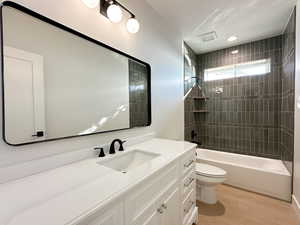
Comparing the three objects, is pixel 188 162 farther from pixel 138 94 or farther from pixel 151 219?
pixel 138 94

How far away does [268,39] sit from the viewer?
2.70 m

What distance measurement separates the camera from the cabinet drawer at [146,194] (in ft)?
2.43

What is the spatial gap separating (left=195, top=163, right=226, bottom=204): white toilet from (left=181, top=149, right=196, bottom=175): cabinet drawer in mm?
474

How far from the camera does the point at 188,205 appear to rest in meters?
1.47

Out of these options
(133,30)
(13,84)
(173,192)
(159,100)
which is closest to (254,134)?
(159,100)

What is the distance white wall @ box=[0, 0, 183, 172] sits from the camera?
0.89 metres

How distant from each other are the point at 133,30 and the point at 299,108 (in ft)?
6.62

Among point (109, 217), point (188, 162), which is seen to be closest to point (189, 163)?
point (188, 162)

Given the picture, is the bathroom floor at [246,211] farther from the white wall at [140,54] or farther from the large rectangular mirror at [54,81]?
the large rectangular mirror at [54,81]

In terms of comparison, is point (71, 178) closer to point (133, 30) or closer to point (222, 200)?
point (133, 30)

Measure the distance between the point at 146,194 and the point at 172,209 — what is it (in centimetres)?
45

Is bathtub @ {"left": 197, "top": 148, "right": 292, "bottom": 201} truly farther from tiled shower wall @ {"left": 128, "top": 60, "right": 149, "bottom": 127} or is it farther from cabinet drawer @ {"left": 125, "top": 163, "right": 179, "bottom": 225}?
cabinet drawer @ {"left": 125, "top": 163, "right": 179, "bottom": 225}

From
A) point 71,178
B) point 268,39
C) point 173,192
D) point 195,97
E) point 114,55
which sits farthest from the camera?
point 195,97

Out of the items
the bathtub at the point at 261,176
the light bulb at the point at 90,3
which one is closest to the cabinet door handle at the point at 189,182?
the bathtub at the point at 261,176
